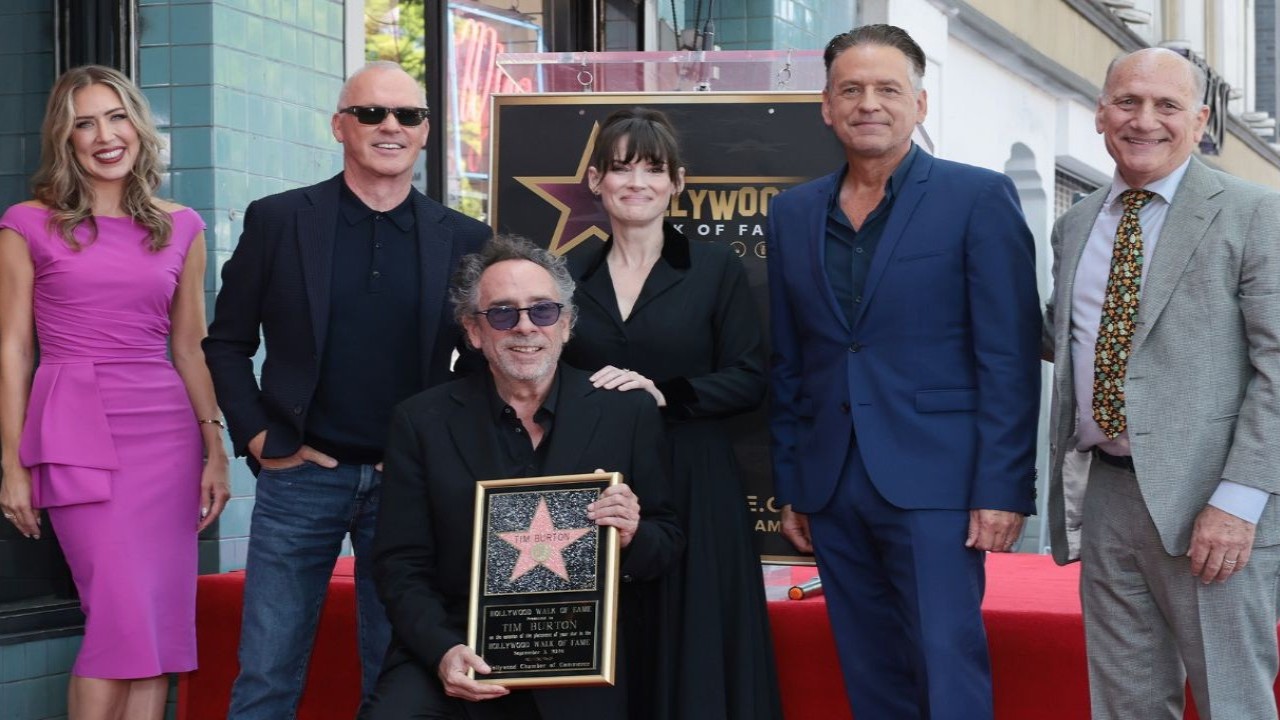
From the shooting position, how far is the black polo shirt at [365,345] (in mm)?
4473

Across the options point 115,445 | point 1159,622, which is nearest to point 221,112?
point 115,445

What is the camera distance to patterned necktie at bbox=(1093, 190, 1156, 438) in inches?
153

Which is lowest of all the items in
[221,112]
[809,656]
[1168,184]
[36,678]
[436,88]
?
[36,678]

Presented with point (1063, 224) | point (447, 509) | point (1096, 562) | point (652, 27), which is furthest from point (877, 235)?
point (652, 27)

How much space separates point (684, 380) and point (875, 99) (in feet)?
2.94

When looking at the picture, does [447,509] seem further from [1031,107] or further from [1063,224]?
[1031,107]

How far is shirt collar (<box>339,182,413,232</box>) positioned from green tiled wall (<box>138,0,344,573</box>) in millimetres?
1560

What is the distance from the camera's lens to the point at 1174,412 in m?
3.79

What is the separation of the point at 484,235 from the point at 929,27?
782 cm

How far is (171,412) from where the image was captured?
4.87 meters

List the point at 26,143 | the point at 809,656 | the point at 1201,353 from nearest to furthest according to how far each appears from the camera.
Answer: the point at 1201,353, the point at 809,656, the point at 26,143

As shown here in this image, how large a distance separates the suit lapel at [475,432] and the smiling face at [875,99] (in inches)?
45.1

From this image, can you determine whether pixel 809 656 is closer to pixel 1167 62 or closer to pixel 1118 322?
pixel 1118 322

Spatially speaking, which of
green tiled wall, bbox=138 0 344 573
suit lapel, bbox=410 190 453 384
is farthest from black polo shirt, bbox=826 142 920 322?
green tiled wall, bbox=138 0 344 573
